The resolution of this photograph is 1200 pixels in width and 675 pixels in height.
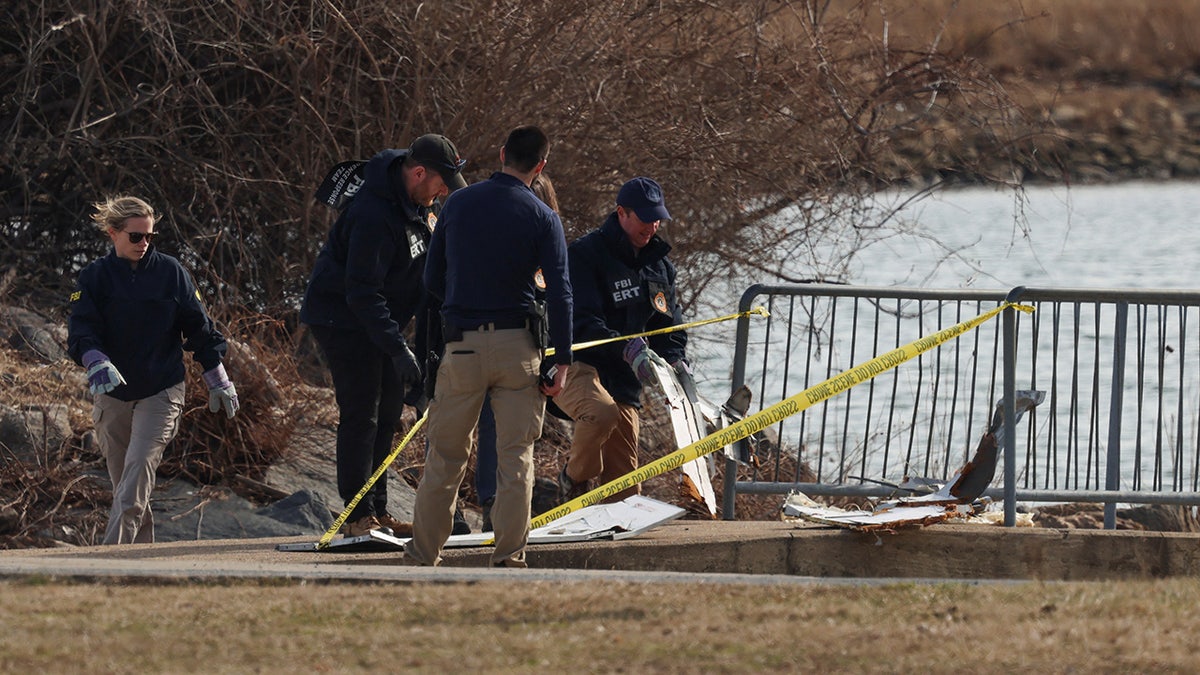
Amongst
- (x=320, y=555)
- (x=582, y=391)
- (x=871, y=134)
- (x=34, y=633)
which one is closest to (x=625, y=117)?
(x=871, y=134)

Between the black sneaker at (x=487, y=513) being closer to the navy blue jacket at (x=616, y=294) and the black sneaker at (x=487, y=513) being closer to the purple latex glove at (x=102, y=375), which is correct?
the navy blue jacket at (x=616, y=294)

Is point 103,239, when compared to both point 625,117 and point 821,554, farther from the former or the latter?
point 821,554

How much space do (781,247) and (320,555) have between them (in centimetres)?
722

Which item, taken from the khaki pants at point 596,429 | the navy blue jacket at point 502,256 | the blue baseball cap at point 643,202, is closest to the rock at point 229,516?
the khaki pants at point 596,429

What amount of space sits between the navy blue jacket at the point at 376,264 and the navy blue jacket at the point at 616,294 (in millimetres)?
763

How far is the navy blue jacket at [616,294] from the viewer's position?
7867mm

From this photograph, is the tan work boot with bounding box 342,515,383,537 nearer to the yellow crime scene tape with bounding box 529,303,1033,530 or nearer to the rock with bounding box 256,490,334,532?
the yellow crime scene tape with bounding box 529,303,1033,530

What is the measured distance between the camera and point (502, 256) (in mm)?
6465

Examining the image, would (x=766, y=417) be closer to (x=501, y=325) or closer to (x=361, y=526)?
(x=501, y=325)

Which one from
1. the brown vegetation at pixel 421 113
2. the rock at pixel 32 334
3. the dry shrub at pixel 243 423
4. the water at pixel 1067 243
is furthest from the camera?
the water at pixel 1067 243

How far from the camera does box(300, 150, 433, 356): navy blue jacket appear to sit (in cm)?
719

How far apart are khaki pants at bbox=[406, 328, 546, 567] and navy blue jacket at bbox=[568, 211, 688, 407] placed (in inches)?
48.4

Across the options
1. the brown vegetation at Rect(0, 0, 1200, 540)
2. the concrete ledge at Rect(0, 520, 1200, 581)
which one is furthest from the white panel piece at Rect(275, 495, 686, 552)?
the brown vegetation at Rect(0, 0, 1200, 540)

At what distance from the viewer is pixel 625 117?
41.7 feet
